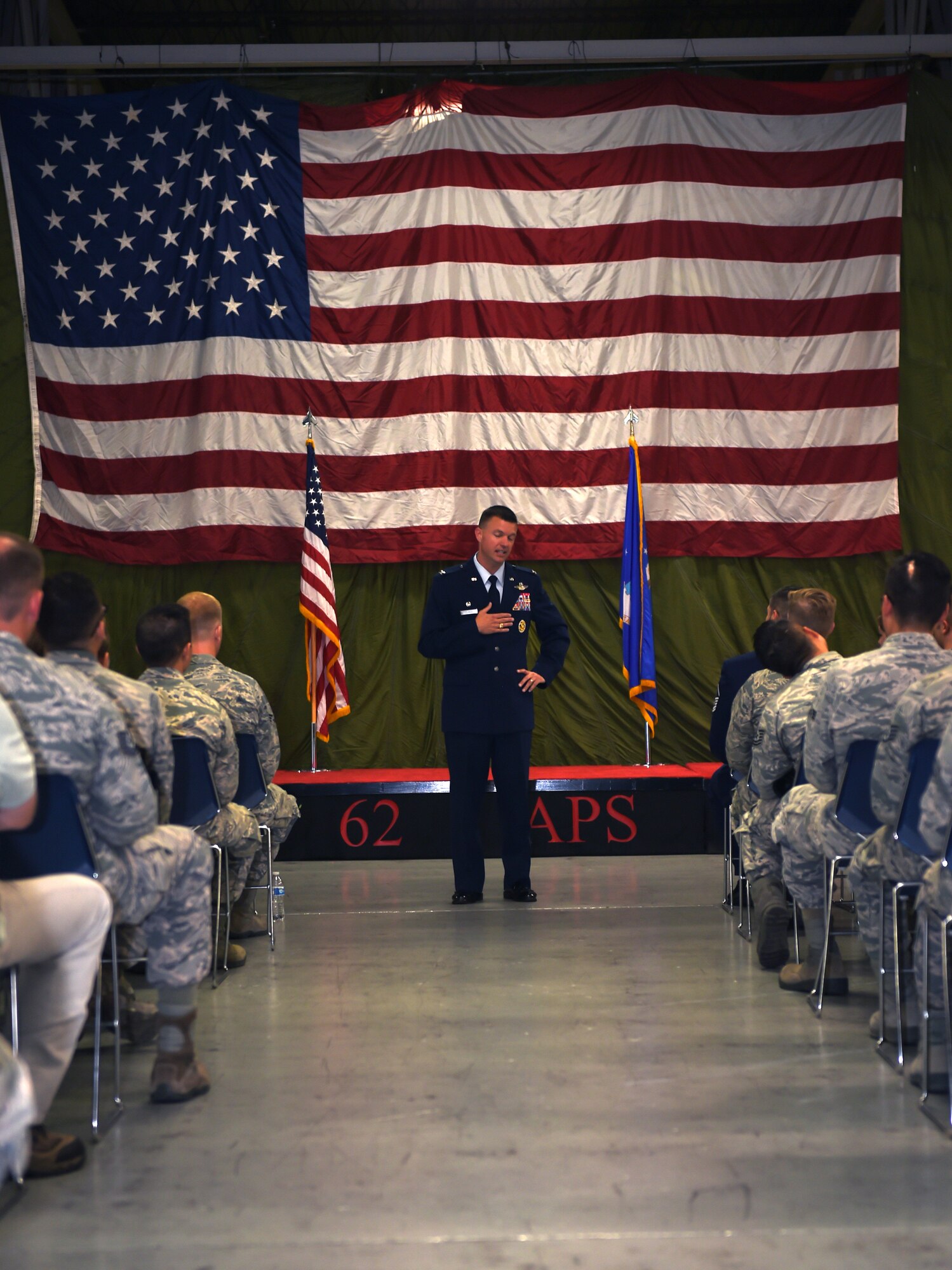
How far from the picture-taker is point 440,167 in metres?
8.17

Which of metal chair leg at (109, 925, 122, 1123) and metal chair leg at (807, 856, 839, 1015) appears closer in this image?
metal chair leg at (109, 925, 122, 1123)

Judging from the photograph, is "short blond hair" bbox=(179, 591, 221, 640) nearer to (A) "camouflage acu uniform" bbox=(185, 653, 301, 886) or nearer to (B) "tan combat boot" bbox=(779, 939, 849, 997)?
(A) "camouflage acu uniform" bbox=(185, 653, 301, 886)

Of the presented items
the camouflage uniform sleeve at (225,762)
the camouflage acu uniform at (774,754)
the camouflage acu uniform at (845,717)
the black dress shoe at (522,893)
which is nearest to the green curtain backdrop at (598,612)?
the black dress shoe at (522,893)

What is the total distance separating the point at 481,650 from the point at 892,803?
2720mm

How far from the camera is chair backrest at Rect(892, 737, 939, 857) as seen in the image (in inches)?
111

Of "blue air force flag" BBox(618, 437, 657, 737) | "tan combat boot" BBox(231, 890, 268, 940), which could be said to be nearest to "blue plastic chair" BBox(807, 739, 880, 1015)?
"tan combat boot" BBox(231, 890, 268, 940)

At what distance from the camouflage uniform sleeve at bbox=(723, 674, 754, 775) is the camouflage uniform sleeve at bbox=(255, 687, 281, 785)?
1696 millimetres

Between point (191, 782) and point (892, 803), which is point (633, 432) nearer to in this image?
point (191, 782)

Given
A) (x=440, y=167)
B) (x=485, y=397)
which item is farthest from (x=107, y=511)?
(x=440, y=167)

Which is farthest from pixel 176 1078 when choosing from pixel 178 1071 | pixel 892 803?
pixel 892 803

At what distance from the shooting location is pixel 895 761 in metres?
2.99

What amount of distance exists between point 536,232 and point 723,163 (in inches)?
51.9

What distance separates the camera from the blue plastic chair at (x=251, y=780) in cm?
455

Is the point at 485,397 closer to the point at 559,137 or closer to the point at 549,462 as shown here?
the point at 549,462
